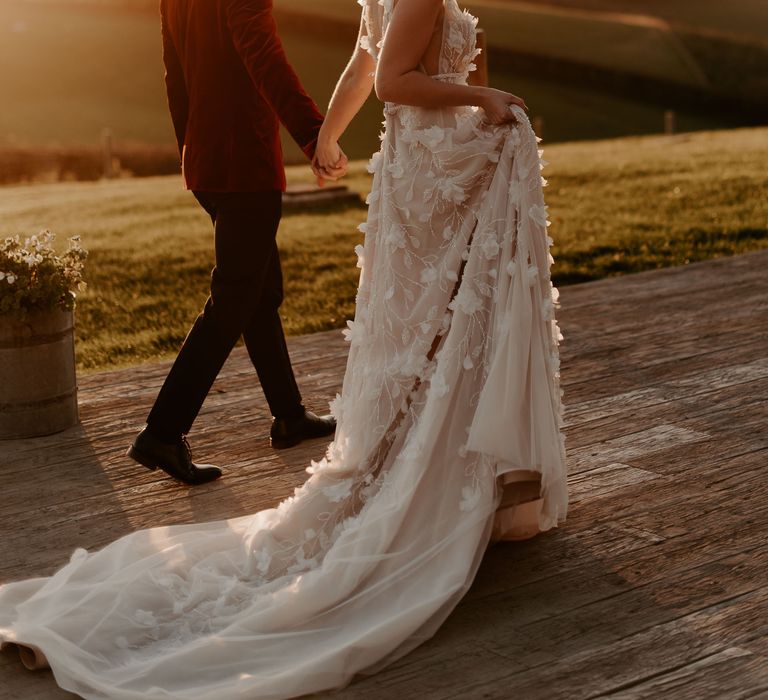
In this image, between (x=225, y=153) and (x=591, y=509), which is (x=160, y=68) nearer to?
(x=225, y=153)

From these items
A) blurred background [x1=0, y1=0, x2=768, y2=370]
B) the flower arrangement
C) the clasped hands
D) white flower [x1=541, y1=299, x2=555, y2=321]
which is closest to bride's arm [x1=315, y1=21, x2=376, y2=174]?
the clasped hands

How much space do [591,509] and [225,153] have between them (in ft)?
5.80

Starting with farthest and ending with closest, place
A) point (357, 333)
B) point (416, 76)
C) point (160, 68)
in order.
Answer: point (160, 68) → point (357, 333) → point (416, 76)

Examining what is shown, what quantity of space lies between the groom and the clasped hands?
0.05 feet

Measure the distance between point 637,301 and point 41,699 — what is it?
500cm

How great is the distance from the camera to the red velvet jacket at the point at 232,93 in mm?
3941

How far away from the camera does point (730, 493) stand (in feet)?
12.9

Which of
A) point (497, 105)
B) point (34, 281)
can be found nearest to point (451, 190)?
point (497, 105)

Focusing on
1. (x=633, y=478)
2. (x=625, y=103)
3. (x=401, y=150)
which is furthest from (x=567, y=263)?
(x=625, y=103)

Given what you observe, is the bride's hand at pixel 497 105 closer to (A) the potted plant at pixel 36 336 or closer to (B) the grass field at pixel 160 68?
(A) the potted plant at pixel 36 336

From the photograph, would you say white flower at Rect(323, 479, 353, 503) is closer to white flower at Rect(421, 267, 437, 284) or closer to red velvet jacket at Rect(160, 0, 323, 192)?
white flower at Rect(421, 267, 437, 284)

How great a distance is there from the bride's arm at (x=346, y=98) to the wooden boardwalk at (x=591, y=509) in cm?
122

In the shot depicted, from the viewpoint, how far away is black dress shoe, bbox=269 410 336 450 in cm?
467

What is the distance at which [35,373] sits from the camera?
4812 millimetres
